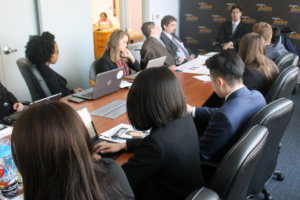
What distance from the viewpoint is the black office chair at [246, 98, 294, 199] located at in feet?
4.63

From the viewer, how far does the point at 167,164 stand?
3.95 ft

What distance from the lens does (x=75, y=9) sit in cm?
393

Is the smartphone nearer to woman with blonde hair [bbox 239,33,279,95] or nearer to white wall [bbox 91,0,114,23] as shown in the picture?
woman with blonde hair [bbox 239,33,279,95]

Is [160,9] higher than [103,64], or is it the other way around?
[160,9]

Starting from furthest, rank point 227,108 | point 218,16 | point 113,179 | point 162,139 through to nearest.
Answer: point 218,16 < point 227,108 < point 162,139 < point 113,179

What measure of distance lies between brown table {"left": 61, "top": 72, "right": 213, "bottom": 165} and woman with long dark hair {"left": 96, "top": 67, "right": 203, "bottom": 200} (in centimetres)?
28

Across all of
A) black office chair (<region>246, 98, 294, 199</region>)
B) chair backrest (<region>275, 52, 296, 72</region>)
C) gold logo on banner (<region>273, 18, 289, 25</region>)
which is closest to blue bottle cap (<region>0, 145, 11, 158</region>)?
black office chair (<region>246, 98, 294, 199</region>)

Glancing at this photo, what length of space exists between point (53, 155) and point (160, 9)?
5.78 m

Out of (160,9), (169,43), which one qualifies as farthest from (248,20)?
(169,43)

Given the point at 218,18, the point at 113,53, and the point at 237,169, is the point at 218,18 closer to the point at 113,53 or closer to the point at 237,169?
the point at 113,53

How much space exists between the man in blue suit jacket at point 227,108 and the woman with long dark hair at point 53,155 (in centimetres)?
103

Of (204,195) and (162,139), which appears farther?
(162,139)

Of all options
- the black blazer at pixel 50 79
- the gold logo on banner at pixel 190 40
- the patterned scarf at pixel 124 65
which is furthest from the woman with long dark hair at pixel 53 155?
the gold logo on banner at pixel 190 40

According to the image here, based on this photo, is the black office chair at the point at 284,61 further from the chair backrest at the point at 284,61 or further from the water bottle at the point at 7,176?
the water bottle at the point at 7,176
